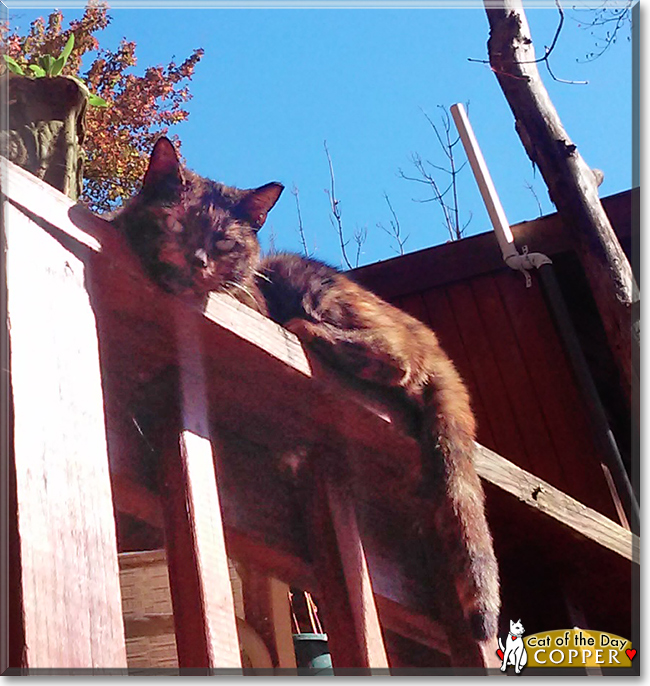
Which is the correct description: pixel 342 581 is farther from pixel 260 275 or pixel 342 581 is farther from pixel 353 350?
pixel 260 275

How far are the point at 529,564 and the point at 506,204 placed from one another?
1.86 feet

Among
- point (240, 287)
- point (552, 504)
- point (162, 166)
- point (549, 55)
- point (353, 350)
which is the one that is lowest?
point (552, 504)

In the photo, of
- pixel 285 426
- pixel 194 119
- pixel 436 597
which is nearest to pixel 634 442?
pixel 436 597

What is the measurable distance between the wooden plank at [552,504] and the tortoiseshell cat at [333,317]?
0.17 feet

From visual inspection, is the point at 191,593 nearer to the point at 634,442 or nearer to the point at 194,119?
the point at 194,119

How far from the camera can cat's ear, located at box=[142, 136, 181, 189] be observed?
958 millimetres

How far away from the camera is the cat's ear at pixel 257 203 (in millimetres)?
1092

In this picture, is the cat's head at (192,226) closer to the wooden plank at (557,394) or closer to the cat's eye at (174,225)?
the cat's eye at (174,225)

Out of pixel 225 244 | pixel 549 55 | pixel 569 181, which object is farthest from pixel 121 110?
pixel 569 181

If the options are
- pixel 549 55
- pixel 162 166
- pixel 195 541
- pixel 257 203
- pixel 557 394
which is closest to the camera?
pixel 195 541

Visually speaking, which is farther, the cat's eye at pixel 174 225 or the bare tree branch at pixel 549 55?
the bare tree branch at pixel 549 55

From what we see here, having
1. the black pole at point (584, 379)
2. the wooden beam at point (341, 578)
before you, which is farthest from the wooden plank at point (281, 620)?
the black pole at point (584, 379)

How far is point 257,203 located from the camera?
1102 mm

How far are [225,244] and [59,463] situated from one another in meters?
0.48
